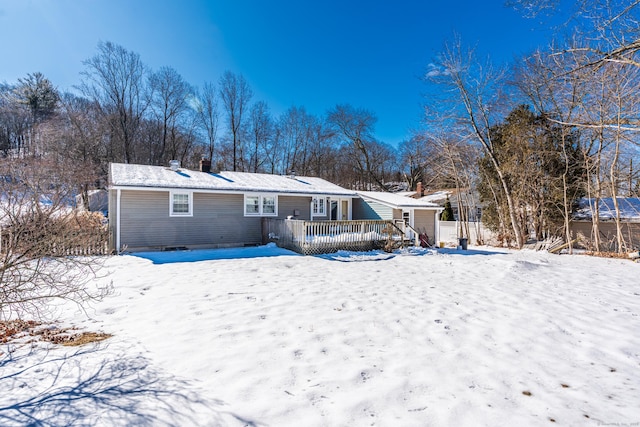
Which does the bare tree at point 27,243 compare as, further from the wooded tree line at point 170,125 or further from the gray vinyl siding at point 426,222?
the wooded tree line at point 170,125

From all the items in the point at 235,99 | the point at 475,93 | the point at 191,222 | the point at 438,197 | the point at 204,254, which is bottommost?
the point at 204,254

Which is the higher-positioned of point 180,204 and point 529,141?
point 529,141

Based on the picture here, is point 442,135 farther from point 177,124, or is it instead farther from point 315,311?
point 177,124

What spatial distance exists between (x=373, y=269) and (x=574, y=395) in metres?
6.29

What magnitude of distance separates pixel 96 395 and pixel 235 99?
3129 cm

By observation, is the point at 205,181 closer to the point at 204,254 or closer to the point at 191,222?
the point at 191,222

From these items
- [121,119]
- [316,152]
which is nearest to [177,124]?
[121,119]

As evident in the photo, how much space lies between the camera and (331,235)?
12.2 metres

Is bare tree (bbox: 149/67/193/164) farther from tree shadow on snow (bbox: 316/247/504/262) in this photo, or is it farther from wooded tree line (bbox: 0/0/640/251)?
tree shadow on snow (bbox: 316/247/504/262)

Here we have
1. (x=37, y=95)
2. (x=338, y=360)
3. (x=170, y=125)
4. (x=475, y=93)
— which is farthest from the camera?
(x=37, y=95)

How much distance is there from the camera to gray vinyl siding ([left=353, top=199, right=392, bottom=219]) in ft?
52.2

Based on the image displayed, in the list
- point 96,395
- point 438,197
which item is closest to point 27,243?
point 96,395

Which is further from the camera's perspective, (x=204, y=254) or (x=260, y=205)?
(x=260, y=205)

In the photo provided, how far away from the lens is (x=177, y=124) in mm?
28828
